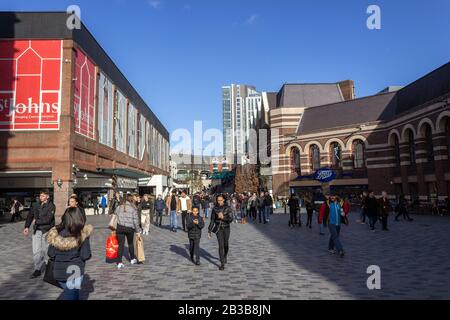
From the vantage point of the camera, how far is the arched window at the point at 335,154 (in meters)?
42.3

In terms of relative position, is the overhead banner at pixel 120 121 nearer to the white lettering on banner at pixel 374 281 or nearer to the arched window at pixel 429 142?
the arched window at pixel 429 142

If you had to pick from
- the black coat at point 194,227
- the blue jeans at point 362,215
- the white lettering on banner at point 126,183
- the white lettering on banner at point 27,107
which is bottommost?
the blue jeans at point 362,215

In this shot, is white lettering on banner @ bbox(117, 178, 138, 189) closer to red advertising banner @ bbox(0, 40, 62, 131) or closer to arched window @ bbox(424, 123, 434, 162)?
red advertising banner @ bbox(0, 40, 62, 131)

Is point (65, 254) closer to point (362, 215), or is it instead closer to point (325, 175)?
point (362, 215)

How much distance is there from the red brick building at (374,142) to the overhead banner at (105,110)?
70.9 feet

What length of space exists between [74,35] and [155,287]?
74.7 ft

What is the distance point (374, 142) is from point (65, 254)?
1516 inches

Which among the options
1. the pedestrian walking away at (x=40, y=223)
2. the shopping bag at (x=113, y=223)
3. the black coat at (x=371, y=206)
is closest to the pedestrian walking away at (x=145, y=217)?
the shopping bag at (x=113, y=223)

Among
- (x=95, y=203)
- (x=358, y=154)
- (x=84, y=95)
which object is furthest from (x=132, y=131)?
(x=358, y=154)

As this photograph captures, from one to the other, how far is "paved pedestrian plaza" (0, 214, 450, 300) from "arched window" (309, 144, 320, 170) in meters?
31.0

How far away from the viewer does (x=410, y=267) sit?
27.2 ft

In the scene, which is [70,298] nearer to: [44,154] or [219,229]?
[219,229]
